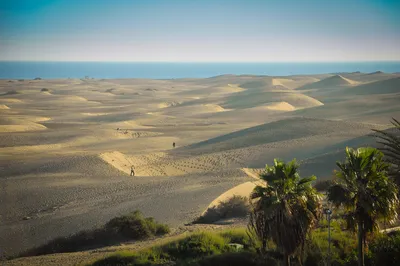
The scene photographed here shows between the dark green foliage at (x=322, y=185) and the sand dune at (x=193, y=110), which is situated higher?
the dark green foliage at (x=322, y=185)

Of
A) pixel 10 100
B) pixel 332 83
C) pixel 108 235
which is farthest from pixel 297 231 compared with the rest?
pixel 332 83

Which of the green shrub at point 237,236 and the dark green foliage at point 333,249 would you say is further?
the green shrub at point 237,236

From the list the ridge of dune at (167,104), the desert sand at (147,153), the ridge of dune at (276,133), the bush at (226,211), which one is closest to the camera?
the bush at (226,211)

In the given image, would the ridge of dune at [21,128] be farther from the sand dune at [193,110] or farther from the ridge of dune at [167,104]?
the ridge of dune at [167,104]

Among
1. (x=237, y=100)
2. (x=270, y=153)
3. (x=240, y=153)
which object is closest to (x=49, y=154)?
(x=240, y=153)

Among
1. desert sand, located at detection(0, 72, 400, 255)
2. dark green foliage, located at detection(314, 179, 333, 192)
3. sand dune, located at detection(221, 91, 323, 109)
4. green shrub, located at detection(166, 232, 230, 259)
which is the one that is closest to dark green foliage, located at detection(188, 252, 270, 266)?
green shrub, located at detection(166, 232, 230, 259)

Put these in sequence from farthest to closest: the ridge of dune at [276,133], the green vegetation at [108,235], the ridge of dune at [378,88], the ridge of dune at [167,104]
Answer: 1. the ridge of dune at [378,88]
2. the ridge of dune at [167,104]
3. the ridge of dune at [276,133]
4. the green vegetation at [108,235]

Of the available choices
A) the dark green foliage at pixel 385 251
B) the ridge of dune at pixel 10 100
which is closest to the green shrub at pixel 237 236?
the dark green foliage at pixel 385 251
